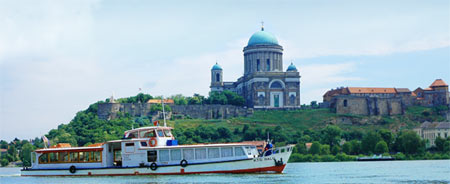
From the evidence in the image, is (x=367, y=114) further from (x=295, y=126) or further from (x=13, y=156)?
(x=13, y=156)

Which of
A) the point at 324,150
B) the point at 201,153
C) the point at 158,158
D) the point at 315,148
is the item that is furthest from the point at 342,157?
the point at 158,158

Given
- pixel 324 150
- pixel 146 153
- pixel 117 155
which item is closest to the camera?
pixel 146 153

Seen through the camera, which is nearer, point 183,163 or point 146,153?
point 183,163

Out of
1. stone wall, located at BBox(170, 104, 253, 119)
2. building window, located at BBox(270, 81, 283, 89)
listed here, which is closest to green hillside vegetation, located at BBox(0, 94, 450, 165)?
stone wall, located at BBox(170, 104, 253, 119)

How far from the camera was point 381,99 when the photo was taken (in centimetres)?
13512

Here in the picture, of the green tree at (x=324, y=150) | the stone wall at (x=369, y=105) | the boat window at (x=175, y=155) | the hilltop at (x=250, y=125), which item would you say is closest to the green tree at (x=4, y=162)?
the hilltop at (x=250, y=125)

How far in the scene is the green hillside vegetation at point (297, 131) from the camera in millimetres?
98250

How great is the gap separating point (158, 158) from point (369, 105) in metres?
88.9

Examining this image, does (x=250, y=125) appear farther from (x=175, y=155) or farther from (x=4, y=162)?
(x=175, y=155)

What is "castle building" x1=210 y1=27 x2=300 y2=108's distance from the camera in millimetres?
134000

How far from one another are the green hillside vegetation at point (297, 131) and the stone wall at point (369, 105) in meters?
1.89

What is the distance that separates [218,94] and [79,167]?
84.1 m

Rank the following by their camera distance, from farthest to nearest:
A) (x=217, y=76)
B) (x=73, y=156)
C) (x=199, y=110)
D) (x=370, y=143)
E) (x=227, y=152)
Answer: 1. (x=217, y=76)
2. (x=199, y=110)
3. (x=370, y=143)
4. (x=73, y=156)
5. (x=227, y=152)

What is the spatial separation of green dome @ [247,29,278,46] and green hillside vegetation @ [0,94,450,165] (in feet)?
38.8
